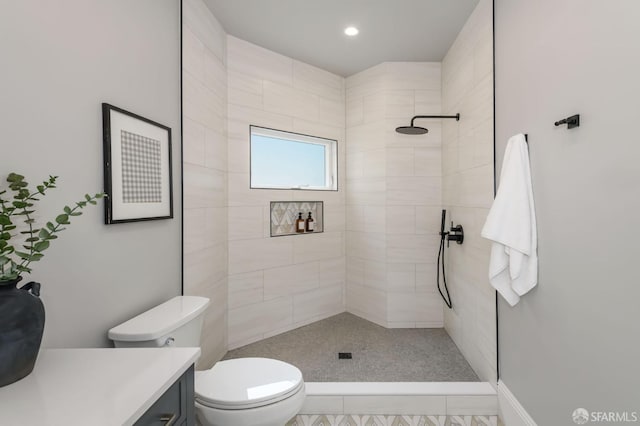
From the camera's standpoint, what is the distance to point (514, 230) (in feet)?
5.04

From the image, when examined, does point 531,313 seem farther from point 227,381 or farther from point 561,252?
point 227,381

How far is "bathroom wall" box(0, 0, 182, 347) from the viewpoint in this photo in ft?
3.30

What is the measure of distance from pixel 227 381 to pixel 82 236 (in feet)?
2.80

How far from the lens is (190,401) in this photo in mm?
1021

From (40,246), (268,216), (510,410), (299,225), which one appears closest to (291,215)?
(299,225)

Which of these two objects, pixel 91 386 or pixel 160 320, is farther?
pixel 160 320

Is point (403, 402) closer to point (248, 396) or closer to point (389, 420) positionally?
point (389, 420)

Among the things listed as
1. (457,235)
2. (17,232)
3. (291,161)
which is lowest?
(457,235)

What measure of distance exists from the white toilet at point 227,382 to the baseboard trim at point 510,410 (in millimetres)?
1131

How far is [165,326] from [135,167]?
75 centimetres

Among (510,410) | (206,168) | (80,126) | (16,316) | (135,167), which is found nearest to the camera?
(16,316)

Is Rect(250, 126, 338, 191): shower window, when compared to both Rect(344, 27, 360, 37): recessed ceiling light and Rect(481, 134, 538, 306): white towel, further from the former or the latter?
Rect(481, 134, 538, 306): white towel

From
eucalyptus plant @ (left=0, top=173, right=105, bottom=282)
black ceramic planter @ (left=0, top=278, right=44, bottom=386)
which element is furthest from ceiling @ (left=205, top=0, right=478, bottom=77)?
black ceramic planter @ (left=0, top=278, right=44, bottom=386)

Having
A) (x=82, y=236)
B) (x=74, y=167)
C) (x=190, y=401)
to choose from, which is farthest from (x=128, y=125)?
(x=190, y=401)
